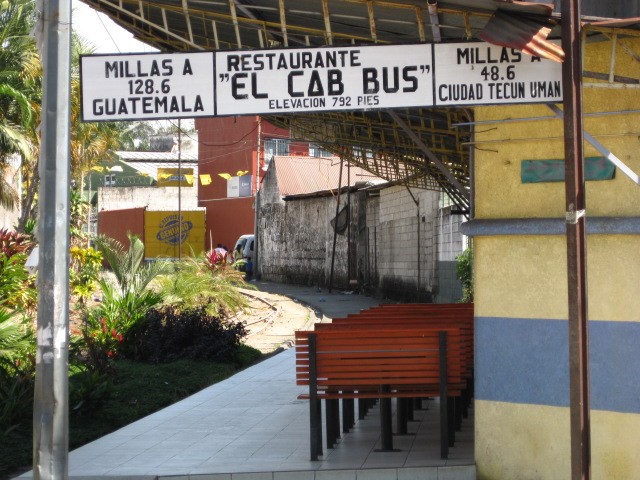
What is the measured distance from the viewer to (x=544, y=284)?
726 centimetres

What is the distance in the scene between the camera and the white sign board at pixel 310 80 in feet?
21.4

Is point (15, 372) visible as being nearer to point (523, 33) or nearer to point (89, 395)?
point (89, 395)

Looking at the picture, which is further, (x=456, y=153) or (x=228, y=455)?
(x=456, y=153)

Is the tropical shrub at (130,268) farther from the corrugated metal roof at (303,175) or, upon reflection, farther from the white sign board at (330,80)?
the corrugated metal roof at (303,175)

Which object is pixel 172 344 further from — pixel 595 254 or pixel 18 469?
pixel 595 254

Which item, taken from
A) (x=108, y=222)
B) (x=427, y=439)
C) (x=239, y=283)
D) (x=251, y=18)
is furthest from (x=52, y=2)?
(x=108, y=222)

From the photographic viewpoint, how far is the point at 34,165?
27.4 metres

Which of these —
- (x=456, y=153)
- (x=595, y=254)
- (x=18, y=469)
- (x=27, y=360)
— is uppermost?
(x=456, y=153)

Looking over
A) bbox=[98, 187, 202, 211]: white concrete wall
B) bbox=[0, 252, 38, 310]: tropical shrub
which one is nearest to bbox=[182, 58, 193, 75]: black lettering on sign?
bbox=[0, 252, 38, 310]: tropical shrub

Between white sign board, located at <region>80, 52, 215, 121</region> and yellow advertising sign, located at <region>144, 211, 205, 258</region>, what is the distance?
41465mm

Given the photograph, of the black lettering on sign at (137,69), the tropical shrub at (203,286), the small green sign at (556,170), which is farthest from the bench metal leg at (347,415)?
the tropical shrub at (203,286)

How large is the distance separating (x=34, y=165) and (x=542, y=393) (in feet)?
73.2

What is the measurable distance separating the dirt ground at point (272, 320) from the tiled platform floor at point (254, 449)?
7148mm

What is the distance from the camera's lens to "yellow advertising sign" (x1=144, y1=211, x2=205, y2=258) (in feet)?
159
